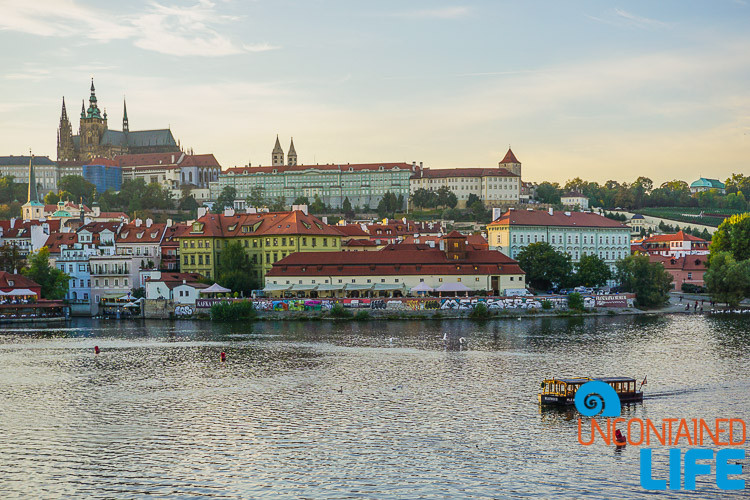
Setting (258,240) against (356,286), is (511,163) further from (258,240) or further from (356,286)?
(356,286)

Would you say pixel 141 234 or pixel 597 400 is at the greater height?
pixel 141 234

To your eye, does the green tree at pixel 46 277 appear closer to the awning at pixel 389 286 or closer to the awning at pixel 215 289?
the awning at pixel 215 289

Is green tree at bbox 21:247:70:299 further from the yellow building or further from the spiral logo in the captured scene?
the spiral logo

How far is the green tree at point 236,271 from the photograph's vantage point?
3290 inches

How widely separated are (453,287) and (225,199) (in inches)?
4643

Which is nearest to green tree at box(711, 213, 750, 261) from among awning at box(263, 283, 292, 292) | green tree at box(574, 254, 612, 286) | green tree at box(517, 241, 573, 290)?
Result: green tree at box(574, 254, 612, 286)

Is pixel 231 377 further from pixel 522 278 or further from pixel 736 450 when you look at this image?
pixel 522 278

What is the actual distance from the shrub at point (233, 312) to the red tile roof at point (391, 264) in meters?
5.78

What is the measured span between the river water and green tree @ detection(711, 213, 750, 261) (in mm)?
38322

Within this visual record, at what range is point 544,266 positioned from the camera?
87938 millimetres

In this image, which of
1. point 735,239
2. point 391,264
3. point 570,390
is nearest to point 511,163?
point 735,239

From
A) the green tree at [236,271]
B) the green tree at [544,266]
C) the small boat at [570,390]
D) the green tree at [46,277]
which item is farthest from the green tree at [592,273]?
the small boat at [570,390]

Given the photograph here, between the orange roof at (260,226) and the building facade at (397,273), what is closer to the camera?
the building facade at (397,273)

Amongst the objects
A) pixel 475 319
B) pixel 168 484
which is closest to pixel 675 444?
pixel 168 484
